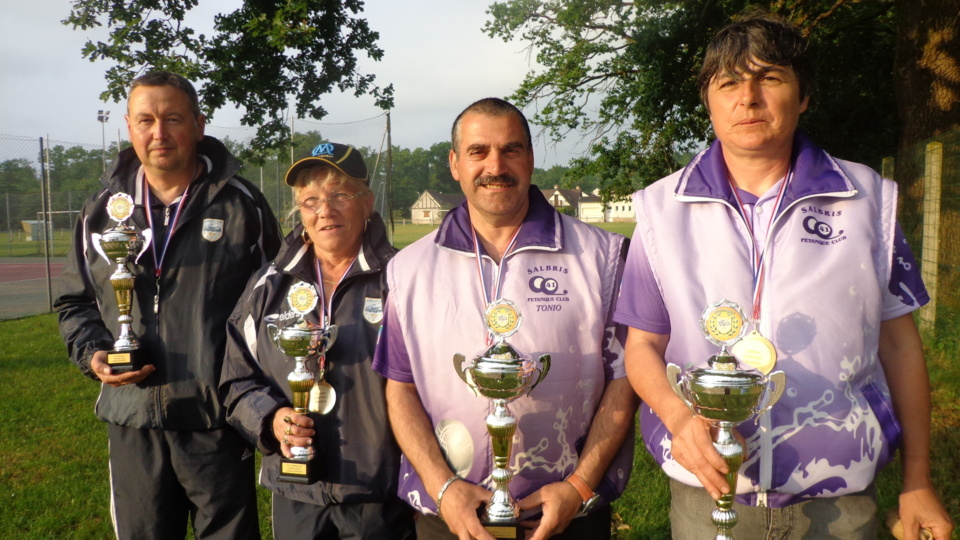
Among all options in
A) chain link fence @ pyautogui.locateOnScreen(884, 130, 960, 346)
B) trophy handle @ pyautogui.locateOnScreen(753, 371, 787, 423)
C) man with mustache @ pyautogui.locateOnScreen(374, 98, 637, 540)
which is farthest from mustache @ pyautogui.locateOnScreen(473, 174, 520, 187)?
chain link fence @ pyautogui.locateOnScreen(884, 130, 960, 346)

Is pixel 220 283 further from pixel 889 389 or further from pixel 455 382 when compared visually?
pixel 889 389

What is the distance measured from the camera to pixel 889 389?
6.97 ft

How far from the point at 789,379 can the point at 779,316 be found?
17 centimetres

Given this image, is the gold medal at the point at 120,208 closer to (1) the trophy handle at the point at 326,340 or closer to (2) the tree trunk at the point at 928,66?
(1) the trophy handle at the point at 326,340

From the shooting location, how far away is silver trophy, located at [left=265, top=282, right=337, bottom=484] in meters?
2.55

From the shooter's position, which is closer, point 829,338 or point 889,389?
point 829,338

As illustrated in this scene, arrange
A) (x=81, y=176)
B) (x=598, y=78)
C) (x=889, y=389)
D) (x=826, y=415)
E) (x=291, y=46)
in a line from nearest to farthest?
(x=826, y=415) → (x=889, y=389) → (x=291, y=46) → (x=598, y=78) → (x=81, y=176)

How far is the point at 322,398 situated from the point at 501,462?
77 cm

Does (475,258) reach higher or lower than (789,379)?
higher

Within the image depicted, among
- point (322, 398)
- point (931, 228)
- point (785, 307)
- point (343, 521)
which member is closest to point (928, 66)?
point (931, 228)

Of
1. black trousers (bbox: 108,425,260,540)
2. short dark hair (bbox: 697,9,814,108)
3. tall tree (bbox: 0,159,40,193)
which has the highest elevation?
tall tree (bbox: 0,159,40,193)

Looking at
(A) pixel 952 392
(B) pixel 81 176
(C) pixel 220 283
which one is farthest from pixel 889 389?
(B) pixel 81 176

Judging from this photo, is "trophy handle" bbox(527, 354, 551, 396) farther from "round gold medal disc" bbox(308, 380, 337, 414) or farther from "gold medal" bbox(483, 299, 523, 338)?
"round gold medal disc" bbox(308, 380, 337, 414)

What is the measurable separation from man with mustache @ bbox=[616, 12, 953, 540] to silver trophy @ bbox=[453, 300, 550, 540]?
327 mm
